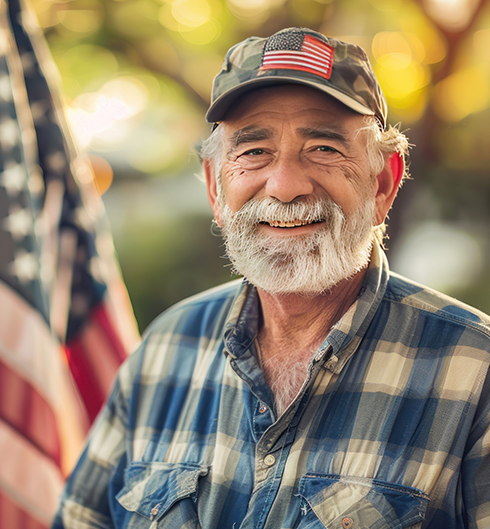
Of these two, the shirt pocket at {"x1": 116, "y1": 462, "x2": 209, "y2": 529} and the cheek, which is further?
the cheek

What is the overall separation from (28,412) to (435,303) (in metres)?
1.65

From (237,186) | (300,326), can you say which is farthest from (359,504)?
(237,186)

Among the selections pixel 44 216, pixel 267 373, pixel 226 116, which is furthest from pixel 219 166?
pixel 44 216

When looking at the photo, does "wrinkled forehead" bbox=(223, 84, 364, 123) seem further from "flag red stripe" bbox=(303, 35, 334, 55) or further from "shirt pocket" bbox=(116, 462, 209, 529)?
"shirt pocket" bbox=(116, 462, 209, 529)

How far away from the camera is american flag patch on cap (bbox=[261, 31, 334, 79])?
5.27 ft

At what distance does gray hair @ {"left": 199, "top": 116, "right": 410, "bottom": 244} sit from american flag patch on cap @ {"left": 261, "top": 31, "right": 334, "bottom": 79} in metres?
0.23

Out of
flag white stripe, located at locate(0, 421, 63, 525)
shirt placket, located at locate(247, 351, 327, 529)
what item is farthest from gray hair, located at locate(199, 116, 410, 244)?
flag white stripe, located at locate(0, 421, 63, 525)

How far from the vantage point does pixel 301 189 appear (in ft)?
5.29

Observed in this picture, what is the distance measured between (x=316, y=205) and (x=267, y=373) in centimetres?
58

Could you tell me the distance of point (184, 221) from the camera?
6.27 m

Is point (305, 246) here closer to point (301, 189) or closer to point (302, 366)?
point (301, 189)

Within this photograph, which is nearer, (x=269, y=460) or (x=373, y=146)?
(x=269, y=460)

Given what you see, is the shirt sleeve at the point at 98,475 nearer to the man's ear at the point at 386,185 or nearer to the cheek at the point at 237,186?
the cheek at the point at 237,186

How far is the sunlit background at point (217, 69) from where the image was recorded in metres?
4.13
